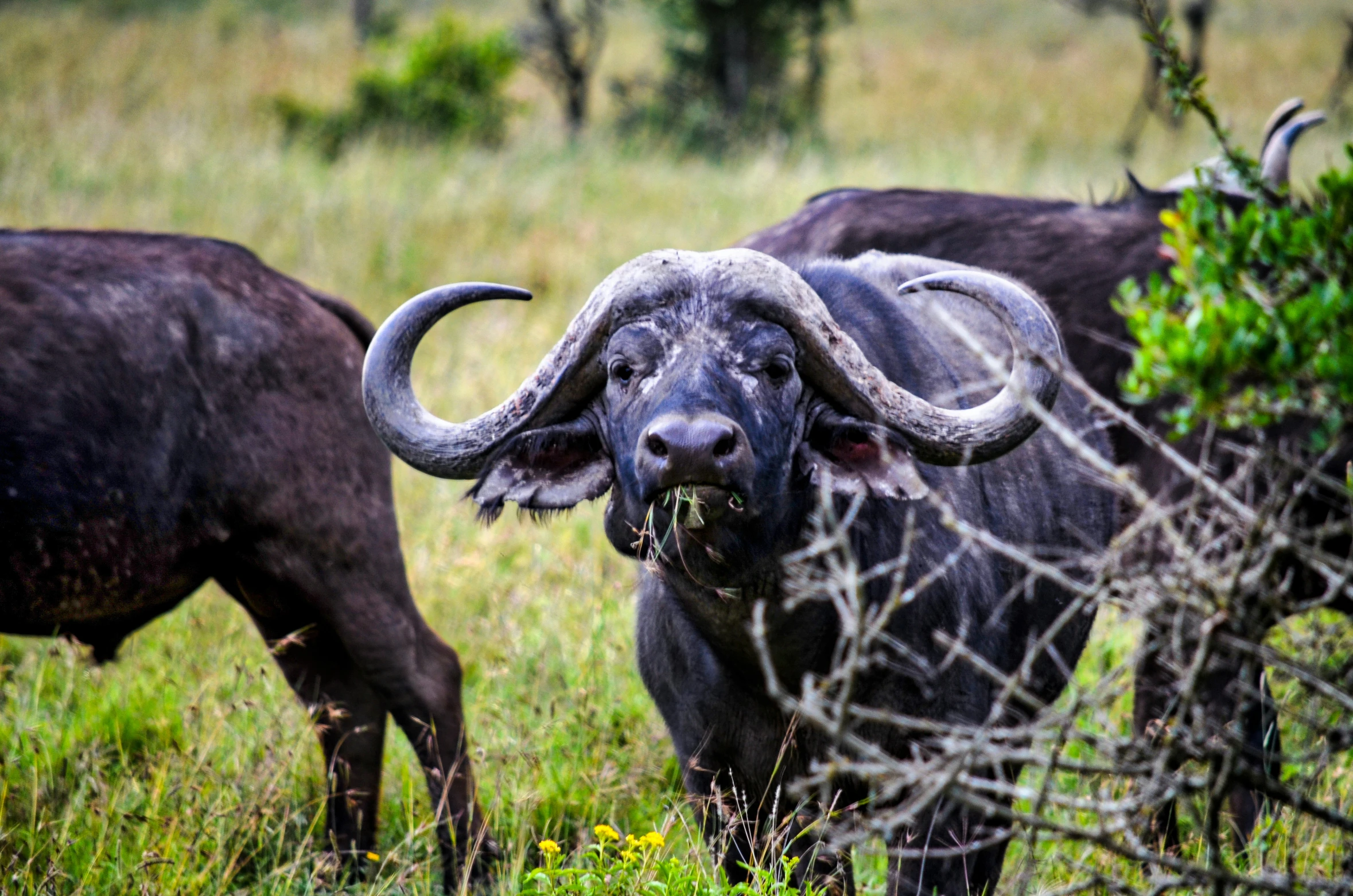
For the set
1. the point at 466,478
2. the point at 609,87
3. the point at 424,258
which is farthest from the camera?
the point at 609,87

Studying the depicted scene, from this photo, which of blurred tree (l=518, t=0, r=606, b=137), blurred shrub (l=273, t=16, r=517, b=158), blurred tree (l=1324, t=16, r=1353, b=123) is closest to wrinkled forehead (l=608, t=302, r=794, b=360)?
blurred tree (l=1324, t=16, r=1353, b=123)

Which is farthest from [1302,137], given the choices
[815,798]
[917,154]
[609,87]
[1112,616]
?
[815,798]

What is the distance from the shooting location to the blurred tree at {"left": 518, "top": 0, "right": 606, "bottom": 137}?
1747cm

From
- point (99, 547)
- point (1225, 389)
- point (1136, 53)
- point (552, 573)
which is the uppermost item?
point (1136, 53)

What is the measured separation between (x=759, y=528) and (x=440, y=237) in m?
8.47

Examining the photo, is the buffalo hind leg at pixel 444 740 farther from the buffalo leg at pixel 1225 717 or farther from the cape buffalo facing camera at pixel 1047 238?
the buffalo leg at pixel 1225 717

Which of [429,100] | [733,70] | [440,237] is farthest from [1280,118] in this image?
[733,70]

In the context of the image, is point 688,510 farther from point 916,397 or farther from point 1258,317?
point 1258,317

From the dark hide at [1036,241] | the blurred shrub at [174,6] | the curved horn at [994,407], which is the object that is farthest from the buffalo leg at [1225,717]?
the blurred shrub at [174,6]

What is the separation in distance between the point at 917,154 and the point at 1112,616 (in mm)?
11548

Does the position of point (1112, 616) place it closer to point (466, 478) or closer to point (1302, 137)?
point (466, 478)

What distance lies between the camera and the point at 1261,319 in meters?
1.82

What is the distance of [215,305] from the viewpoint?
156 inches

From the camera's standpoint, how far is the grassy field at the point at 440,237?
3.87 metres
